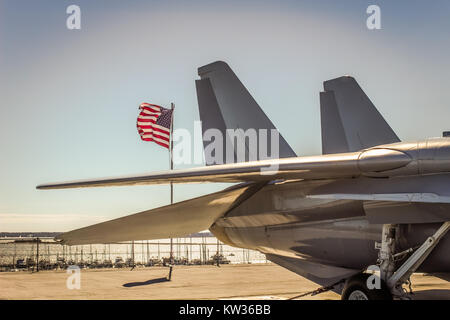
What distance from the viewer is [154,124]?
2044 centimetres

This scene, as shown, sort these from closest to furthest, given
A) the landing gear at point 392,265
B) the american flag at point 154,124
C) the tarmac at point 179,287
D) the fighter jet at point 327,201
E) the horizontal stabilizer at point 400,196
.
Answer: the horizontal stabilizer at point 400,196 < the fighter jet at point 327,201 < the landing gear at point 392,265 < the tarmac at point 179,287 < the american flag at point 154,124

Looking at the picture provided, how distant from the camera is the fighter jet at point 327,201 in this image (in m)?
6.99

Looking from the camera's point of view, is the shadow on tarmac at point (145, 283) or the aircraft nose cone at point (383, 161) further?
the shadow on tarmac at point (145, 283)

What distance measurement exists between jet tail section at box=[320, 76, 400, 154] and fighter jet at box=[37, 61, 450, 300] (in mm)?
23

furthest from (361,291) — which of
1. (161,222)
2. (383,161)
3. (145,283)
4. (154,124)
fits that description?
(154,124)

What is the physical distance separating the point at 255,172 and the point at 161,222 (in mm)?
2655

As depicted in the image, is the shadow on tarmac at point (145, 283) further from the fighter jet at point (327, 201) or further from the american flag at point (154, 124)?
the american flag at point (154, 124)

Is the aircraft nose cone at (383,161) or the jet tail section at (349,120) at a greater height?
the jet tail section at (349,120)

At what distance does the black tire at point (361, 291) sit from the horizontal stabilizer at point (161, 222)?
243 cm

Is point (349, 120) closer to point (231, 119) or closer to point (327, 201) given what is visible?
point (231, 119)

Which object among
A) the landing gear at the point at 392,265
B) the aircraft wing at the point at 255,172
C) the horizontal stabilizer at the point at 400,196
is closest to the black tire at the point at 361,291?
the landing gear at the point at 392,265

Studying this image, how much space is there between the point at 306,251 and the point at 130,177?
3373 millimetres

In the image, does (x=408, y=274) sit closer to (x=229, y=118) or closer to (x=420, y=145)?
(x=420, y=145)

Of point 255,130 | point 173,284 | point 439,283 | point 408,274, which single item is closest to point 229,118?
point 255,130
